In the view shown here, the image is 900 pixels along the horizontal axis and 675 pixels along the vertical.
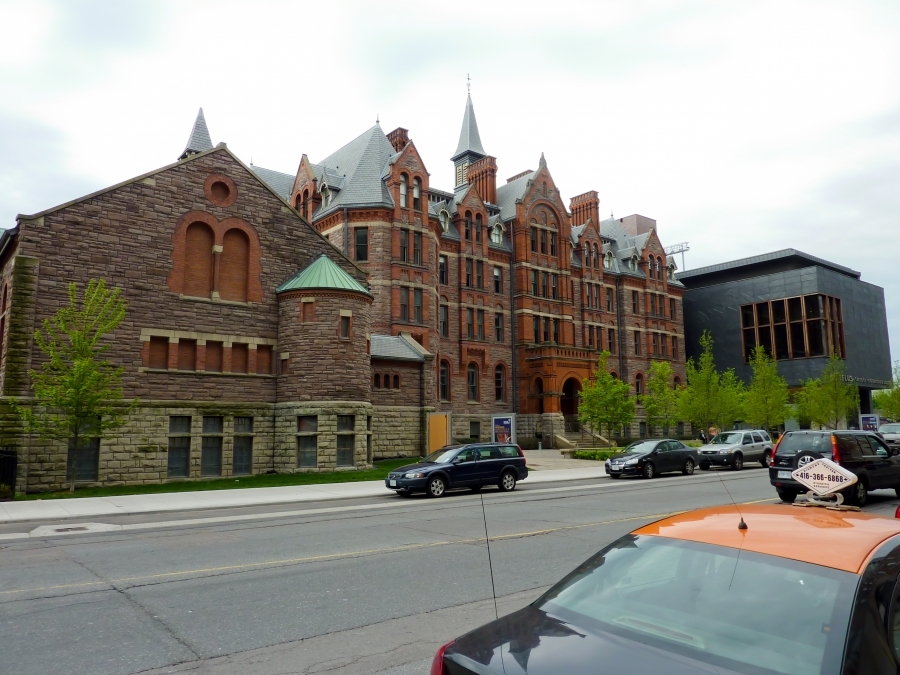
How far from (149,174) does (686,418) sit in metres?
34.6

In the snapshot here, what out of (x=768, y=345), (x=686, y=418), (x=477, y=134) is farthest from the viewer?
(x=768, y=345)

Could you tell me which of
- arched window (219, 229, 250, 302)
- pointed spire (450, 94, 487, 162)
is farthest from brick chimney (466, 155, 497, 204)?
arched window (219, 229, 250, 302)

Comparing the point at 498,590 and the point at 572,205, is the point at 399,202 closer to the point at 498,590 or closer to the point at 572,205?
the point at 572,205

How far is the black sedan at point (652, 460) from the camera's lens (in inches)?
1011

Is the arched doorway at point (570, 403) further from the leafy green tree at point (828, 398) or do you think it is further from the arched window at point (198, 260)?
the arched window at point (198, 260)

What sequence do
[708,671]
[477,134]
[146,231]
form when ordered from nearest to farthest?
[708,671], [146,231], [477,134]

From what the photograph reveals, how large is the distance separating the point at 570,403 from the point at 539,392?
3663 millimetres

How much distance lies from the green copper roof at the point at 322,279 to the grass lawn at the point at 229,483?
7872 millimetres

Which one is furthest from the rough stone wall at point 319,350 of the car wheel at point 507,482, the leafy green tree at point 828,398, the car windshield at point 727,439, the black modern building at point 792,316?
the black modern building at point 792,316

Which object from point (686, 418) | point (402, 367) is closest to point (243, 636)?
point (402, 367)

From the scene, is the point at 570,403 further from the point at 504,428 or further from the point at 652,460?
the point at 652,460

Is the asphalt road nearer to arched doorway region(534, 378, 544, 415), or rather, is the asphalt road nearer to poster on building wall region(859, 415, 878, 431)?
arched doorway region(534, 378, 544, 415)

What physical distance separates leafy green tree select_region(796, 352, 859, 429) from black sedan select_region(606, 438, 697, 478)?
3078 centimetres

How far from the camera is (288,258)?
29734 millimetres
